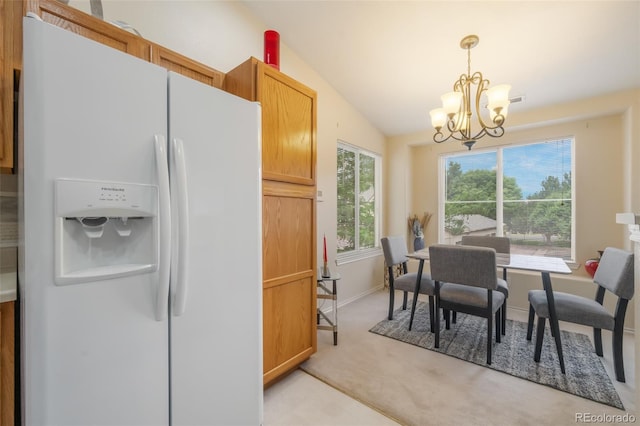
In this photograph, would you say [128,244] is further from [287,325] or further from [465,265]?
[465,265]

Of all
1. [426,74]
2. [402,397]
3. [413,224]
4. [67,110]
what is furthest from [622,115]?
[67,110]

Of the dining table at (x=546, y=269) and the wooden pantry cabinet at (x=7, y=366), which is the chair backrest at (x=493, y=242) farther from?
the wooden pantry cabinet at (x=7, y=366)

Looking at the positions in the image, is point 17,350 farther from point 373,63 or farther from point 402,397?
point 373,63

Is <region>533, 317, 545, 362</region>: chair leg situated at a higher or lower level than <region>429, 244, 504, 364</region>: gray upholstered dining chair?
lower

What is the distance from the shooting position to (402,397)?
1.80 meters

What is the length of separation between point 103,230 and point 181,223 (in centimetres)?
25

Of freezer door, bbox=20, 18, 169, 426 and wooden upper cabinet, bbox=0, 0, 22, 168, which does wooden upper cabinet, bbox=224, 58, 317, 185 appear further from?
wooden upper cabinet, bbox=0, 0, 22, 168

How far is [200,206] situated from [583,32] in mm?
3262

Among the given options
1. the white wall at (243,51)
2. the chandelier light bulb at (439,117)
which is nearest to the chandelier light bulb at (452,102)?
the chandelier light bulb at (439,117)

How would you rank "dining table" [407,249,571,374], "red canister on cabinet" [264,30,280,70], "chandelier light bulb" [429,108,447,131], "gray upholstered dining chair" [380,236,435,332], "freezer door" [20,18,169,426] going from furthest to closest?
"gray upholstered dining chair" [380,236,435,332] < "chandelier light bulb" [429,108,447,131] < "dining table" [407,249,571,374] < "red canister on cabinet" [264,30,280,70] < "freezer door" [20,18,169,426]

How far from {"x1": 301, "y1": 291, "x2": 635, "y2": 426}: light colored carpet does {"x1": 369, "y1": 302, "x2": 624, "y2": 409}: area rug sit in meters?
0.08

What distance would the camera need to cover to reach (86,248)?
0.90 metres

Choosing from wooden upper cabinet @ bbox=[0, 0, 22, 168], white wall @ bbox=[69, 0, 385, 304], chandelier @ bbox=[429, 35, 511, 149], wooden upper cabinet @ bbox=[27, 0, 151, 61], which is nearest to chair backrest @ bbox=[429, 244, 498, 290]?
chandelier @ bbox=[429, 35, 511, 149]

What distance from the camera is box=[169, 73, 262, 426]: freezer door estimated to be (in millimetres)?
1039
